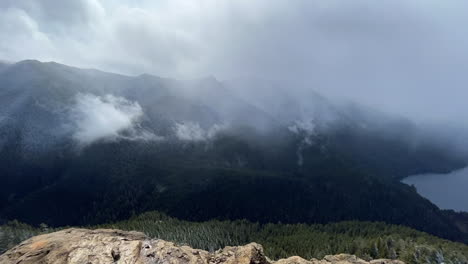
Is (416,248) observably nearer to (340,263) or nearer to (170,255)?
(340,263)

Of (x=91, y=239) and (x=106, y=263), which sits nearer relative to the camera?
(x=106, y=263)

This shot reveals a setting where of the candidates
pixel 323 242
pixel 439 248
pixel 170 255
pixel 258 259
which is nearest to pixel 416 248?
pixel 439 248

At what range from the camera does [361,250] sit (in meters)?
175

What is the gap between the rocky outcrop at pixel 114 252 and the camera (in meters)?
46.2

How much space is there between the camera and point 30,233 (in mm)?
184750

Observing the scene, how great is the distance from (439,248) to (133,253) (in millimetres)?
168984

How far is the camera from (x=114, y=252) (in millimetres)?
47188

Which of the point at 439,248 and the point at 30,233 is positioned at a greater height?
the point at 439,248

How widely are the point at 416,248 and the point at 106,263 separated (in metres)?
157

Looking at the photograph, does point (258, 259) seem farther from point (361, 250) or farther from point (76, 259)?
point (361, 250)

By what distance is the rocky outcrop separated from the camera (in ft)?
152

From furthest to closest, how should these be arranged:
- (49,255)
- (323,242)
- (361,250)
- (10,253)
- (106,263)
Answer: (323,242), (361,250), (10,253), (49,255), (106,263)

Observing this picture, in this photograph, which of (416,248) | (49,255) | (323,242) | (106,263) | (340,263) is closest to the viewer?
(106,263)

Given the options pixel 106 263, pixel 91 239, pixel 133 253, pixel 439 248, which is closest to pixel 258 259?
pixel 133 253
